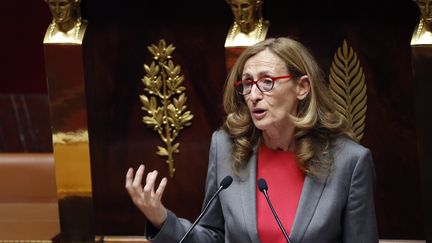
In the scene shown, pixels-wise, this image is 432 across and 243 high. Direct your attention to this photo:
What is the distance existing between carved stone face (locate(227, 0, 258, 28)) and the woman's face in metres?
0.26

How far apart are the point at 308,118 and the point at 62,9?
1.70 feet

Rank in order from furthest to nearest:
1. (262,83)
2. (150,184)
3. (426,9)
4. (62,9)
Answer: (62,9) < (426,9) < (262,83) < (150,184)

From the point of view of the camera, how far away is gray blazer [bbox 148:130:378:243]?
1.47 metres

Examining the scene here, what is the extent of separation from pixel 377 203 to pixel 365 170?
15.2 inches

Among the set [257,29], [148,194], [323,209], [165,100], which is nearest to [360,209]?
→ [323,209]

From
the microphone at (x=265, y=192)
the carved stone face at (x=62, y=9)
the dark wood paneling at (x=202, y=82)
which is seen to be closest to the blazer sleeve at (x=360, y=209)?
the microphone at (x=265, y=192)

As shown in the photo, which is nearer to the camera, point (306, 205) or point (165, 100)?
point (306, 205)

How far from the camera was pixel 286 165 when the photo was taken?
153cm

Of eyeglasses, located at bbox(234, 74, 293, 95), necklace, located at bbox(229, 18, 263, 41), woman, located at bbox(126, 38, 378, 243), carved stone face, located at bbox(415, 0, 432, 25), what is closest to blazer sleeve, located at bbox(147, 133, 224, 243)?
woman, located at bbox(126, 38, 378, 243)

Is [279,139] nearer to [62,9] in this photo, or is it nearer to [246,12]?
[246,12]

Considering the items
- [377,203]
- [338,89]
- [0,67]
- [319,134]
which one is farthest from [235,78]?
[0,67]

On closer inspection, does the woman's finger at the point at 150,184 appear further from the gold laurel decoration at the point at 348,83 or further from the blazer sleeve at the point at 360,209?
the gold laurel decoration at the point at 348,83

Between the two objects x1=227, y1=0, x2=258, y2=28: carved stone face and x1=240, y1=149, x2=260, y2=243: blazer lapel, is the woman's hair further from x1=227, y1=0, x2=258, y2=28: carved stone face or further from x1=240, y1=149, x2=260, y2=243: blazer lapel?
x1=227, y1=0, x2=258, y2=28: carved stone face

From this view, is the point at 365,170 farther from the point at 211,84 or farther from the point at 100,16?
the point at 100,16
